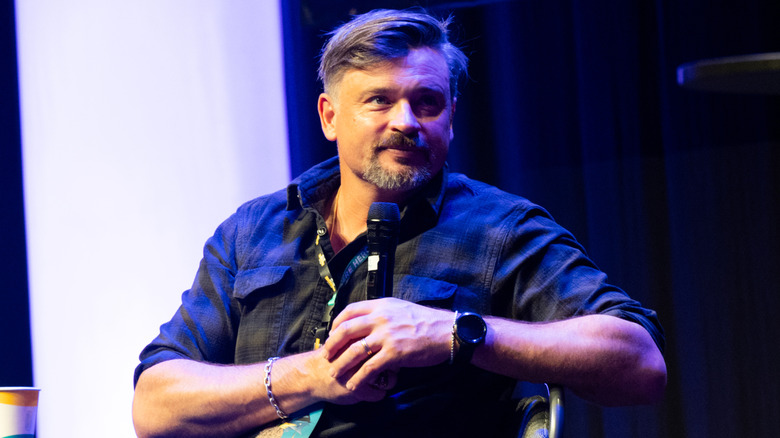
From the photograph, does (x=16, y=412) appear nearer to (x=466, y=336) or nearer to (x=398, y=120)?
(x=466, y=336)

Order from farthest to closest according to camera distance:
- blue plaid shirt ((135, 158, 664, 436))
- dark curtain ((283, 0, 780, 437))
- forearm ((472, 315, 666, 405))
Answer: dark curtain ((283, 0, 780, 437))
blue plaid shirt ((135, 158, 664, 436))
forearm ((472, 315, 666, 405))

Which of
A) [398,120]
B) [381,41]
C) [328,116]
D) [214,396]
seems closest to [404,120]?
[398,120]

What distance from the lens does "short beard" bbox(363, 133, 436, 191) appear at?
1.68 meters

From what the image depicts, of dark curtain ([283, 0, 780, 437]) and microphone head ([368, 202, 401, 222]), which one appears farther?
dark curtain ([283, 0, 780, 437])

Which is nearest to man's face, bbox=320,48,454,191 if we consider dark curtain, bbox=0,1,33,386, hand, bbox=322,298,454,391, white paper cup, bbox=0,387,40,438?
hand, bbox=322,298,454,391

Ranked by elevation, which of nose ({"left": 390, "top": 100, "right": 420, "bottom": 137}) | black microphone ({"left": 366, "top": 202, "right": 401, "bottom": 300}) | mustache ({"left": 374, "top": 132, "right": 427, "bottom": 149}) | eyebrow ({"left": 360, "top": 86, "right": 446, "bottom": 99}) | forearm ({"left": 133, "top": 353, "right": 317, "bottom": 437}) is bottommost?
forearm ({"left": 133, "top": 353, "right": 317, "bottom": 437})

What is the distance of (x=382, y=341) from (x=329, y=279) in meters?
0.39

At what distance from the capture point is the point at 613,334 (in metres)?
1.41

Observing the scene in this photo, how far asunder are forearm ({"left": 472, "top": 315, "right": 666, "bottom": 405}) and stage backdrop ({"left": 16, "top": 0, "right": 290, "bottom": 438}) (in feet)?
5.09

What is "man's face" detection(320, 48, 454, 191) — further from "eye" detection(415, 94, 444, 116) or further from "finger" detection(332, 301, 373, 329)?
"finger" detection(332, 301, 373, 329)

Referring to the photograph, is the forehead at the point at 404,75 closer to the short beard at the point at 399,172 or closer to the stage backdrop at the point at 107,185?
the short beard at the point at 399,172

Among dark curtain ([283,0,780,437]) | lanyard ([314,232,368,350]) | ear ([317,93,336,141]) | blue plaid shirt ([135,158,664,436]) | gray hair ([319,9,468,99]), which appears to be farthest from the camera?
dark curtain ([283,0,780,437])

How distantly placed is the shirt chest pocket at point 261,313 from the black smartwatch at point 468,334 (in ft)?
1.52

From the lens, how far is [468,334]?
1366 millimetres
